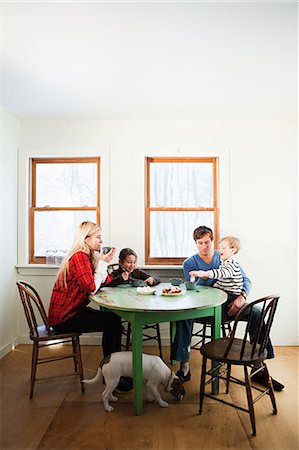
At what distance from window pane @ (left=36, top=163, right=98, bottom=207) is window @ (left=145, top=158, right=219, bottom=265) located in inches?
26.4

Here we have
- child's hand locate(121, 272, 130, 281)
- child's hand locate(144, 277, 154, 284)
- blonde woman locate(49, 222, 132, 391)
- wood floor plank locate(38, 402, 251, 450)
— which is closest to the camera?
wood floor plank locate(38, 402, 251, 450)

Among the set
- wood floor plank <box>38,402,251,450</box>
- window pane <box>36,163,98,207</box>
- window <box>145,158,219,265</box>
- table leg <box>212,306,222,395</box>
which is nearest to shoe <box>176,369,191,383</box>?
table leg <box>212,306,222,395</box>

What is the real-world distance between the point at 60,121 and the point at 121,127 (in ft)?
2.28

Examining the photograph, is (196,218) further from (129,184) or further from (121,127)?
(121,127)

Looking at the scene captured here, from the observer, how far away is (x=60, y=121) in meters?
4.39

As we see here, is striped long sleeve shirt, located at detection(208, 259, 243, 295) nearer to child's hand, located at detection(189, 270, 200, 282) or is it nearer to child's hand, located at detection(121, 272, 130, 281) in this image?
child's hand, located at detection(189, 270, 200, 282)

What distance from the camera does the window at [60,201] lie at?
4469mm

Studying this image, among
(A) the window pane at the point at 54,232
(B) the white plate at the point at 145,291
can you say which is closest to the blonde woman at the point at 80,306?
(B) the white plate at the point at 145,291

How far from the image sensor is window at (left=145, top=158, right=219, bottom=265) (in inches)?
174

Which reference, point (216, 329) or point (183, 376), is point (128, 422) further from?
point (216, 329)

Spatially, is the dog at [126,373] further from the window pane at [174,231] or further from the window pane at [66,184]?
the window pane at [66,184]

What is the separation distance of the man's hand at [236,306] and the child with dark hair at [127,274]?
2.47 feet

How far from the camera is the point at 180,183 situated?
14.6ft

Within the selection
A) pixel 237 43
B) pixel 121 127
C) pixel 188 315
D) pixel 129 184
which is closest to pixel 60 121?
pixel 121 127
